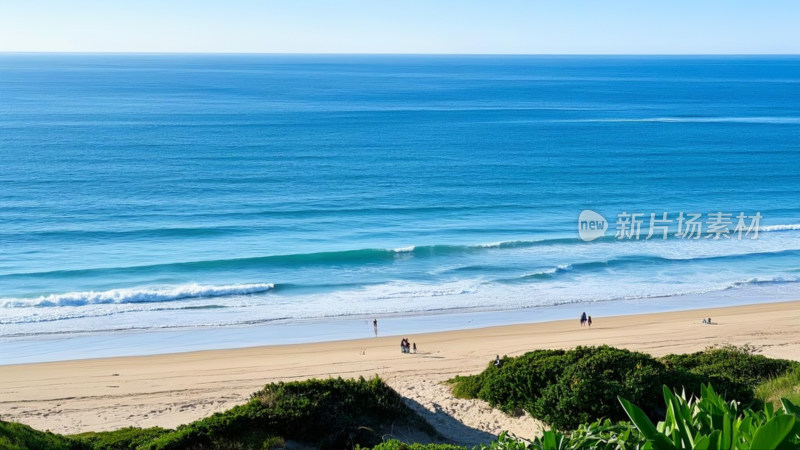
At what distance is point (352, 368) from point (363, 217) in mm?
21529

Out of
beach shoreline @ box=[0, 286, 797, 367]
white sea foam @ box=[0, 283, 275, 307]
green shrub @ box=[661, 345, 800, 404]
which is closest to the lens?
green shrub @ box=[661, 345, 800, 404]

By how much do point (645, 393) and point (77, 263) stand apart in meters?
29.5

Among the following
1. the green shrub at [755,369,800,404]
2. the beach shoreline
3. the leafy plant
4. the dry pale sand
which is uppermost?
the leafy plant

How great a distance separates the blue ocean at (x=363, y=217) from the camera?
→ 32.0 m

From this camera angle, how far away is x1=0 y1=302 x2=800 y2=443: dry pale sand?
1767cm

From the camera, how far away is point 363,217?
44.3m

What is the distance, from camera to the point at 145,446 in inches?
449

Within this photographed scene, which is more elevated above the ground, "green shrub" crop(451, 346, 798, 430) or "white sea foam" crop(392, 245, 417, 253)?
"white sea foam" crop(392, 245, 417, 253)

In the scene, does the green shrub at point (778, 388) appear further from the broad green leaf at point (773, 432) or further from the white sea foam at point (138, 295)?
the white sea foam at point (138, 295)

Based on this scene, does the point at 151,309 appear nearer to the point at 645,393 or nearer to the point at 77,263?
the point at 77,263

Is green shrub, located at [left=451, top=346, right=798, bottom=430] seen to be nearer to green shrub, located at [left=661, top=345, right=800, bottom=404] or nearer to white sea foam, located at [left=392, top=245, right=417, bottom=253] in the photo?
green shrub, located at [left=661, top=345, right=800, bottom=404]

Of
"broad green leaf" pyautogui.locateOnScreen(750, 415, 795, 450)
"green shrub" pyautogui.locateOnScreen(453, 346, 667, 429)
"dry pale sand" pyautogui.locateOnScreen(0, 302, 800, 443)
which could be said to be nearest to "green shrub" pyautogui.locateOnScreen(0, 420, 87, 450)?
"dry pale sand" pyautogui.locateOnScreen(0, 302, 800, 443)

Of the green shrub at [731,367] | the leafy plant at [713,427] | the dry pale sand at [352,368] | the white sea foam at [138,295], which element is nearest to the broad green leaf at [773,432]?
the leafy plant at [713,427]

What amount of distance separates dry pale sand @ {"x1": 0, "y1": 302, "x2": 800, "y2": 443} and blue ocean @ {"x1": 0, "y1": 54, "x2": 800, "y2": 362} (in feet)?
8.83
